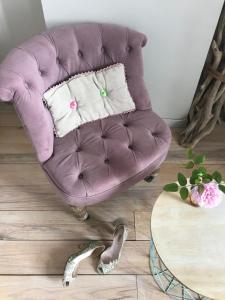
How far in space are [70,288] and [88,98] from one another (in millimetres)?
749

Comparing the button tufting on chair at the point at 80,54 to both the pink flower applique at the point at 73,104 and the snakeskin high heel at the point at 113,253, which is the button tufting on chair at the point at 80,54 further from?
the snakeskin high heel at the point at 113,253

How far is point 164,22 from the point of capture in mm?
1152

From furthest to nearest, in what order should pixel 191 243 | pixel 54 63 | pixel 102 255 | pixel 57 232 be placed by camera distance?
pixel 57 232
pixel 102 255
pixel 54 63
pixel 191 243

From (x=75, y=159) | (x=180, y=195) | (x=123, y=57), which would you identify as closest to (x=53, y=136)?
(x=75, y=159)

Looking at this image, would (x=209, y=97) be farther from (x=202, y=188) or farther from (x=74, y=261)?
(x=74, y=261)

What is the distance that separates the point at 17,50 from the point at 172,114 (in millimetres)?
882

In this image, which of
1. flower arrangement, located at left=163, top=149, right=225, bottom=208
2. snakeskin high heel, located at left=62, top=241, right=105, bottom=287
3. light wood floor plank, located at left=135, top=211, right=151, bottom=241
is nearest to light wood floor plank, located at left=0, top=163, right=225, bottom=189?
light wood floor plank, located at left=135, top=211, right=151, bottom=241

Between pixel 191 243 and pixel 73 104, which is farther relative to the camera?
pixel 73 104

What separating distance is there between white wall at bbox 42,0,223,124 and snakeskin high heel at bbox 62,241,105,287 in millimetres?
796

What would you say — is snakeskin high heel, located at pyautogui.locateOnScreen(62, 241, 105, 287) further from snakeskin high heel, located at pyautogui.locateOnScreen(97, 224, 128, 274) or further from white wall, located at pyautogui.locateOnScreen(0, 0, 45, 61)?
white wall, located at pyautogui.locateOnScreen(0, 0, 45, 61)

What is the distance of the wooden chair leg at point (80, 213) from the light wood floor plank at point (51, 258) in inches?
4.1

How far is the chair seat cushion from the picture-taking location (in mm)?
1062

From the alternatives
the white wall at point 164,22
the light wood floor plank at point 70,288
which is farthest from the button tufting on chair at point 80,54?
the light wood floor plank at point 70,288

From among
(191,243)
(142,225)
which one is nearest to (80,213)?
(142,225)
